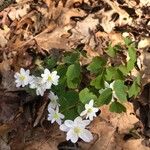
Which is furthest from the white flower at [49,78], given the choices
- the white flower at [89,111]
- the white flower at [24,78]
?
the white flower at [89,111]

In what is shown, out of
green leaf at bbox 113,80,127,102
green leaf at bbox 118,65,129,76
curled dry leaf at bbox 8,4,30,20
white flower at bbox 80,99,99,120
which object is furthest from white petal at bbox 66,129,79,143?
curled dry leaf at bbox 8,4,30,20

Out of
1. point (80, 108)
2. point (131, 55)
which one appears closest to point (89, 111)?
point (80, 108)

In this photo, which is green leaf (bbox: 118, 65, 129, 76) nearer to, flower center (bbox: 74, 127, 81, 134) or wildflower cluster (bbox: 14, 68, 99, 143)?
wildflower cluster (bbox: 14, 68, 99, 143)

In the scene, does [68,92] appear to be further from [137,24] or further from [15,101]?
[137,24]

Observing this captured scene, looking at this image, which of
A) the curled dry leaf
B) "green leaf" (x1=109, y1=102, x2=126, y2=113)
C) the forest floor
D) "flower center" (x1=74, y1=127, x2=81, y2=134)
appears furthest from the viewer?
the curled dry leaf

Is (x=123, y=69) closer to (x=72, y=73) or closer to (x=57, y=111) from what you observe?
(x=72, y=73)

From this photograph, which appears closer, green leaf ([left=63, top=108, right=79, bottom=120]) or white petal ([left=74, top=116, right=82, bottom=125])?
white petal ([left=74, top=116, right=82, bottom=125])
